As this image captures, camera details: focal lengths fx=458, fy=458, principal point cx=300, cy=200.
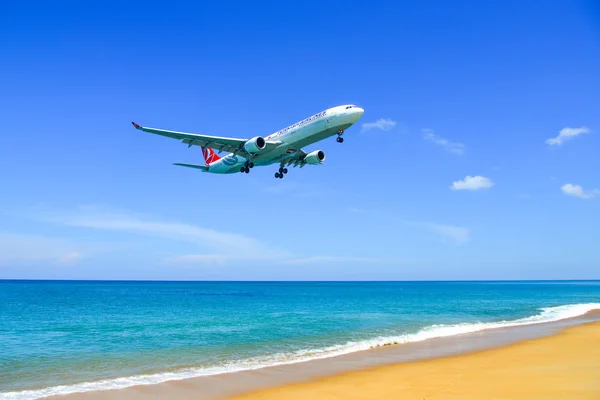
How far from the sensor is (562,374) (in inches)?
648

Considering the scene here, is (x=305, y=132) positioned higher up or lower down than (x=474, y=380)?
higher up

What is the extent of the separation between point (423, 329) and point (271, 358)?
51.1 ft

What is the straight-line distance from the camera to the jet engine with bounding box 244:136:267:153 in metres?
33.6

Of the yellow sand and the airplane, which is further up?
the airplane

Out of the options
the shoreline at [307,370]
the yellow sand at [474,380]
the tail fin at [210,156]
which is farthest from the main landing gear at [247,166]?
the yellow sand at [474,380]

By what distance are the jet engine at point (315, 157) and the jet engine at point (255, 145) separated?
19.2 feet

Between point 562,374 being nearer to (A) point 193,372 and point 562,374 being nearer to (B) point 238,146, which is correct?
(A) point 193,372

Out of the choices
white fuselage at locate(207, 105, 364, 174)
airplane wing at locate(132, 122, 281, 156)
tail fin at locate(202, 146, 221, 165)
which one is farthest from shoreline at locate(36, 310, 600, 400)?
tail fin at locate(202, 146, 221, 165)

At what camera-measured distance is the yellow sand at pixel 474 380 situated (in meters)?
14.3

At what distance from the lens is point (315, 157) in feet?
127

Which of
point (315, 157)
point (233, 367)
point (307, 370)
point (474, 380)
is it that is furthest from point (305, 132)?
point (474, 380)

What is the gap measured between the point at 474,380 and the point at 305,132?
21437mm

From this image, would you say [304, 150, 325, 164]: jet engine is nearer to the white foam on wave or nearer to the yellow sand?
the white foam on wave

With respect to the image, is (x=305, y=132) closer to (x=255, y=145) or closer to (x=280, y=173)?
(x=255, y=145)
